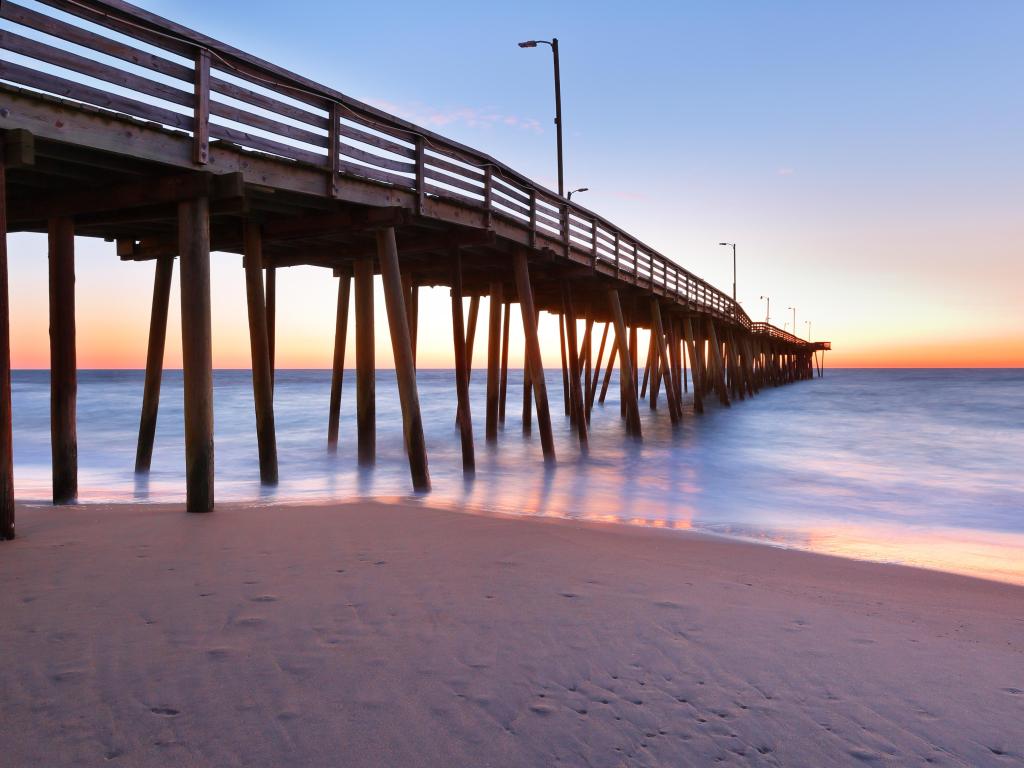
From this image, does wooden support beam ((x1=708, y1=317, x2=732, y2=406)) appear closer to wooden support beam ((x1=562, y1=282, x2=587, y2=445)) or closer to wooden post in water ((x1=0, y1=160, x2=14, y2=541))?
wooden support beam ((x1=562, y1=282, x2=587, y2=445))

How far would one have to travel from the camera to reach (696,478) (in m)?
12.0

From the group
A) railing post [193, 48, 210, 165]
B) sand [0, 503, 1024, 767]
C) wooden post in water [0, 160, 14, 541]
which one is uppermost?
railing post [193, 48, 210, 165]

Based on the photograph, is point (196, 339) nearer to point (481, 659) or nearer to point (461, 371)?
point (481, 659)

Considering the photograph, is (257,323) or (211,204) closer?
(211,204)

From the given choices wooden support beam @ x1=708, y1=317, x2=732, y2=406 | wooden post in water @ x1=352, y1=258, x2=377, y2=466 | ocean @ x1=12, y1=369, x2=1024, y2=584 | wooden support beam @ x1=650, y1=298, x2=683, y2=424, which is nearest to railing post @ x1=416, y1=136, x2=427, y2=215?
wooden post in water @ x1=352, y1=258, x2=377, y2=466

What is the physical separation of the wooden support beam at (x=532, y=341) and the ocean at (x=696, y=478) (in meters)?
0.72

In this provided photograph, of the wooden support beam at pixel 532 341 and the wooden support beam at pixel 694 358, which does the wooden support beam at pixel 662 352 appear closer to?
the wooden support beam at pixel 694 358

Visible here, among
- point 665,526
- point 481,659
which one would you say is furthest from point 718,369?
point 481,659

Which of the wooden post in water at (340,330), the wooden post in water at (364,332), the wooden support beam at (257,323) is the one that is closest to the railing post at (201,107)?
the wooden support beam at (257,323)

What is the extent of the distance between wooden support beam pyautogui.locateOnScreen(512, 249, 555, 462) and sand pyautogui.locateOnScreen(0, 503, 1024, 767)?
704 cm

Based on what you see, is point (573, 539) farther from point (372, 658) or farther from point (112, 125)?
point (112, 125)

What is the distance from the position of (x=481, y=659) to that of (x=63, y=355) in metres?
5.56

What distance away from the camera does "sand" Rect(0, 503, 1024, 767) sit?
7.00 ft

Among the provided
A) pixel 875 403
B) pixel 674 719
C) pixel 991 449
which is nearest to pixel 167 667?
pixel 674 719
